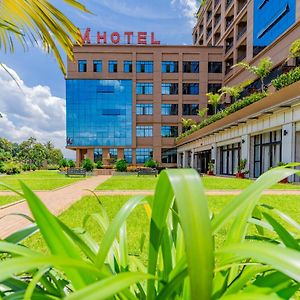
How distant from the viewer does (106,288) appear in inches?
30.1

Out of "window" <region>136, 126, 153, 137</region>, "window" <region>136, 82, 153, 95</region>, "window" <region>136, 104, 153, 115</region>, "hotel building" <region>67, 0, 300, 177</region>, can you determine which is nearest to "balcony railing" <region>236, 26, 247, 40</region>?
"hotel building" <region>67, 0, 300, 177</region>

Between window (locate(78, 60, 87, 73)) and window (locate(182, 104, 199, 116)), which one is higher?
window (locate(78, 60, 87, 73))

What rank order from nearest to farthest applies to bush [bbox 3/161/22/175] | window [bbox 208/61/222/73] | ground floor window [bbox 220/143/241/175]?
ground floor window [bbox 220/143/241/175] < bush [bbox 3/161/22/175] < window [bbox 208/61/222/73]

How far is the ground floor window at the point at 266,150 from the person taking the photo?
19723 mm

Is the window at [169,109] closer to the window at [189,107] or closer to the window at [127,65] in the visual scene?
the window at [189,107]

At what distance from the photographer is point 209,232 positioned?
29.9 inches

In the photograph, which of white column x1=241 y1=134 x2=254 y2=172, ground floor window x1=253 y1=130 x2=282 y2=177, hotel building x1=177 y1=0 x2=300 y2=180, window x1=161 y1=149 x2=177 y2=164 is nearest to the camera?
hotel building x1=177 y1=0 x2=300 y2=180

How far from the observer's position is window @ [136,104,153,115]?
5272cm

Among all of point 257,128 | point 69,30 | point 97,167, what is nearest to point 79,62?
point 97,167

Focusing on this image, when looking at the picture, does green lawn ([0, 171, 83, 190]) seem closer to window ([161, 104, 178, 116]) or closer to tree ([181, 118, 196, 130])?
tree ([181, 118, 196, 130])

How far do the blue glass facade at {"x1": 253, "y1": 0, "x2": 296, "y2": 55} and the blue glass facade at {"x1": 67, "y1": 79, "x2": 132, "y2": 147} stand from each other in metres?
24.7

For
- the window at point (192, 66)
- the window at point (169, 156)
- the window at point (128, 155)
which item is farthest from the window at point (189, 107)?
the window at point (128, 155)

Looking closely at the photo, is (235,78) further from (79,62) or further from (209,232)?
(209,232)

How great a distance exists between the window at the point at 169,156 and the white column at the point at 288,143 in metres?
34.8
